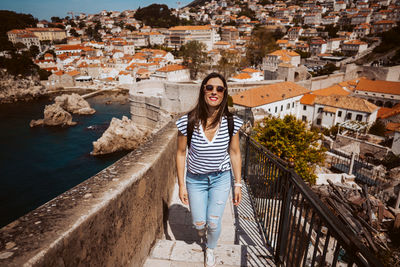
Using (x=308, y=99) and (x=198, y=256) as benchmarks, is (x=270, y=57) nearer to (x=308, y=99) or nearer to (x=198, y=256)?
(x=308, y=99)

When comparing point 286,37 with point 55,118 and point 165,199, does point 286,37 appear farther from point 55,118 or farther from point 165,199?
point 165,199

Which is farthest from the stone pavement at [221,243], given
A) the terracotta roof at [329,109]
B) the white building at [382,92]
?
the white building at [382,92]

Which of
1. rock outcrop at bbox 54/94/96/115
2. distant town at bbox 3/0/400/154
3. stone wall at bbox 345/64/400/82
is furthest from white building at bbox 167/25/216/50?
stone wall at bbox 345/64/400/82

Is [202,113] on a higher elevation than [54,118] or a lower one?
higher

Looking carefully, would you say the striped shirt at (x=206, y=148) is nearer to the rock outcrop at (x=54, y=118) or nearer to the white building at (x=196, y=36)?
the rock outcrop at (x=54, y=118)

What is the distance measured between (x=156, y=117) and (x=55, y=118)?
51.3ft

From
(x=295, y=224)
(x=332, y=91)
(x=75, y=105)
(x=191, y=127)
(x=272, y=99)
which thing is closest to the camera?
(x=191, y=127)

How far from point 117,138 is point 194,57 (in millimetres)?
20531

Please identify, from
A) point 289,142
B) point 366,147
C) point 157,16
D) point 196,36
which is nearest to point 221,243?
point 289,142

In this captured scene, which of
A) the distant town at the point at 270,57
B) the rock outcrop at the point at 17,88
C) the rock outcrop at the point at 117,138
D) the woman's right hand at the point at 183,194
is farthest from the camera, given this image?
the rock outcrop at the point at 17,88

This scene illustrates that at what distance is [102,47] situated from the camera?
74.8 meters

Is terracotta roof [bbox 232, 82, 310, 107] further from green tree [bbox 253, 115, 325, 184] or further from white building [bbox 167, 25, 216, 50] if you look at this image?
white building [bbox 167, 25, 216, 50]

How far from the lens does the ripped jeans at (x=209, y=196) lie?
2117 millimetres

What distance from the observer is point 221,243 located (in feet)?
8.75
